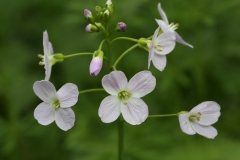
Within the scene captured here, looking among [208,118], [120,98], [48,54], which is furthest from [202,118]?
[48,54]

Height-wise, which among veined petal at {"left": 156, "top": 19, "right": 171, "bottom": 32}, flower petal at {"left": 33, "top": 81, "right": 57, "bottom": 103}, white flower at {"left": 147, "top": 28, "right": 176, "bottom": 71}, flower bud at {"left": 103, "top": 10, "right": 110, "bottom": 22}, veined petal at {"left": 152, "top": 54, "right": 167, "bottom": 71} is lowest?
flower petal at {"left": 33, "top": 81, "right": 57, "bottom": 103}

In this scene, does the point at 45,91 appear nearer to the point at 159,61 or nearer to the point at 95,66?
the point at 95,66

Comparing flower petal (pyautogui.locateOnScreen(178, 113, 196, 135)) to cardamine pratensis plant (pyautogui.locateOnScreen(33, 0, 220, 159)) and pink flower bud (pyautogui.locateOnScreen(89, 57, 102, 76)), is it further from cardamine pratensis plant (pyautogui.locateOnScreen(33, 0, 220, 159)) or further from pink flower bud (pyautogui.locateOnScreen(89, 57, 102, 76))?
pink flower bud (pyautogui.locateOnScreen(89, 57, 102, 76))

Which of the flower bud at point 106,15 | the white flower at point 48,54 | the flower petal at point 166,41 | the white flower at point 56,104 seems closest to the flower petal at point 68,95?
the white flower at point 56,104

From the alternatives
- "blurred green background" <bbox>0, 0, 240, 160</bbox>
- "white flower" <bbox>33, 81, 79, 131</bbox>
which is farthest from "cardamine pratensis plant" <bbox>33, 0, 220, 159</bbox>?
"blurred green background" <bbox>0, 0, 240, 160</bbox>

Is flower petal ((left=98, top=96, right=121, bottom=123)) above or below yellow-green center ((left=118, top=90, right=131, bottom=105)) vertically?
below

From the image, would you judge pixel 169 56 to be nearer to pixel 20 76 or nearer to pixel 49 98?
pixel 20 76

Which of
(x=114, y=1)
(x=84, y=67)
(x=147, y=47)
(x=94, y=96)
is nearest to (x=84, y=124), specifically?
(x=94, y=96)
